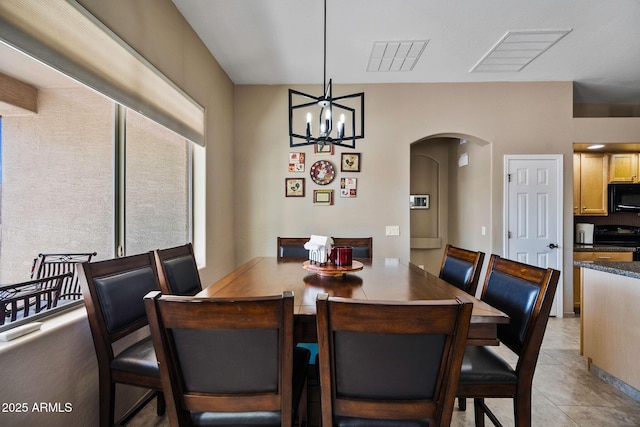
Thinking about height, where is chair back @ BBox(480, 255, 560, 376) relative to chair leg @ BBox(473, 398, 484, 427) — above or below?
above

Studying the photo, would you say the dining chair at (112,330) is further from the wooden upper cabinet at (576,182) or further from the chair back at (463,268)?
the wooden upper cabinet at (576,182)

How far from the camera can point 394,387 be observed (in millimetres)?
919

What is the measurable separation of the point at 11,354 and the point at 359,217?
3141mm

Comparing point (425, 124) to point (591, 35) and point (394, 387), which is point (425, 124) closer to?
point (591, 35)

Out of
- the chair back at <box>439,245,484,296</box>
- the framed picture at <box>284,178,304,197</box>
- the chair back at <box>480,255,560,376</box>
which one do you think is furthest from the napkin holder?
the framed picture at <box>284,178,304,197</box>

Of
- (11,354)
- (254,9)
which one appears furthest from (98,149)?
(254,9)

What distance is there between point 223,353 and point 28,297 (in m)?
1.02

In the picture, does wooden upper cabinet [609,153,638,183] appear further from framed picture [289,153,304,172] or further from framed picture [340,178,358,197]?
framed picture [289,153,304,172]

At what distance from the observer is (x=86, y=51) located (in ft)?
5.05

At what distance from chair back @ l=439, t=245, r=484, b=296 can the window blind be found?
2.32m

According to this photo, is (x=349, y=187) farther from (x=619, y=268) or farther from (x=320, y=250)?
(x=619, y=268)

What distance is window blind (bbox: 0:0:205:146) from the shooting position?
124cm

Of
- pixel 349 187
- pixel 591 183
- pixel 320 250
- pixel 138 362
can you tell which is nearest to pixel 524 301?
pixel 320 250

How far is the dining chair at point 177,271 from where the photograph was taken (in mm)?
1693
